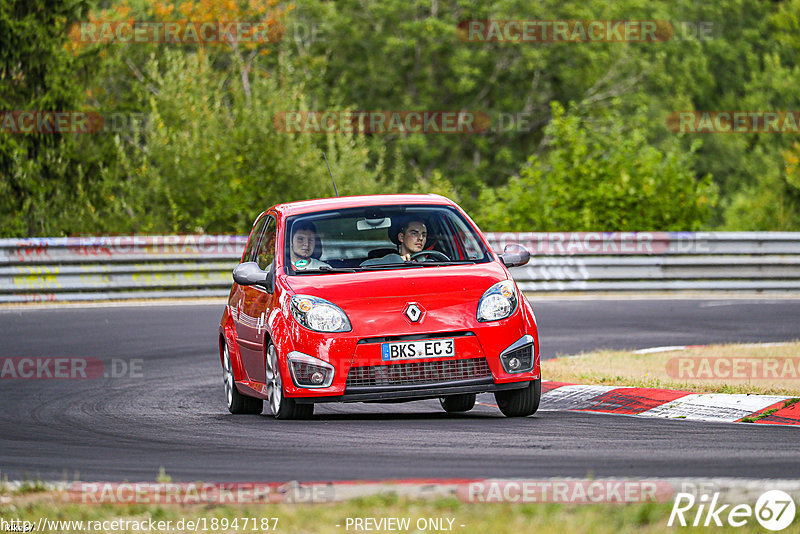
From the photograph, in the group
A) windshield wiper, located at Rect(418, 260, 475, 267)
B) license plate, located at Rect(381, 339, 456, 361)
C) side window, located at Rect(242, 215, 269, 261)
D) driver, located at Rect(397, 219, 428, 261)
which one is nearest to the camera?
license plate, located at Rect(381, 339, 456, 361)

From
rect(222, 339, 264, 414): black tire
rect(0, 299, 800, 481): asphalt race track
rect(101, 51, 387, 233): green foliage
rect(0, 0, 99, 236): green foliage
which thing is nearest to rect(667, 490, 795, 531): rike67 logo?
rect(0, 299, 800, 481): asphalt race track

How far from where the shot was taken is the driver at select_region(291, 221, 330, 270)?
10.0 m

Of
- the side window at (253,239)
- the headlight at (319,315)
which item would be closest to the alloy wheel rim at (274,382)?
the headlight at (319,315)

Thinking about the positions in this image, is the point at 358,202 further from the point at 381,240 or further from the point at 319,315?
the point at 319,315

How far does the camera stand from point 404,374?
914 centimetres

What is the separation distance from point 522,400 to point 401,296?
1177 mm

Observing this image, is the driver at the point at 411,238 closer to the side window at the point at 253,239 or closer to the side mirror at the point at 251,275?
the side mirror at the point at 251,275

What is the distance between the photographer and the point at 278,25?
2053 inches

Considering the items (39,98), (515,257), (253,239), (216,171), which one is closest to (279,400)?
(515,257)

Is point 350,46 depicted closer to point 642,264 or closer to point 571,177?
point 571,177

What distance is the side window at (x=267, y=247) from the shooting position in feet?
35.2

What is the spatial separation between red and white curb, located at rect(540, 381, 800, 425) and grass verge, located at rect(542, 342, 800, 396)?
12.9 inches

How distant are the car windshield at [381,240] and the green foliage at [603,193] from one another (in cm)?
1589

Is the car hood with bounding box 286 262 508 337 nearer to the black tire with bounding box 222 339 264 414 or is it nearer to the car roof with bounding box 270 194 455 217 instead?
the car roof with bounding box 270 194 455 217
